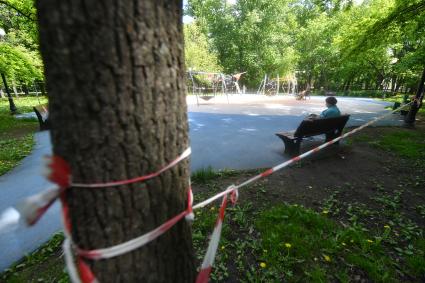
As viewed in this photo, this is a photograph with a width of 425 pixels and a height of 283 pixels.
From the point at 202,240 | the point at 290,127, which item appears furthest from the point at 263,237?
the point at 290,127

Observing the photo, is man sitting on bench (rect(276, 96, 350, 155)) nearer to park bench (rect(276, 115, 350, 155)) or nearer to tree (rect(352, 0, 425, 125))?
park bench (rect(276, 115, 350, 155))

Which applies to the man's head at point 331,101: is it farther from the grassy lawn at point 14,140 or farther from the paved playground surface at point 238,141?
the grassy lawn at point 14,140

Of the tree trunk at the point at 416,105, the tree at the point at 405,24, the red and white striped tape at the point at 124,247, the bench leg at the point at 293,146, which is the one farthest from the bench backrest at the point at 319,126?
the tree trunk at the point at 416,105

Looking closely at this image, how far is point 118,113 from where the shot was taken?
105cm

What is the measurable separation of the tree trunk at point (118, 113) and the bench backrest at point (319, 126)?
4.60 metres

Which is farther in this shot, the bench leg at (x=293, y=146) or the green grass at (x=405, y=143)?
the green grass at (x=405, y=143)

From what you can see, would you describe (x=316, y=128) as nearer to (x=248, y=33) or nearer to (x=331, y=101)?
(x=331, y=101)

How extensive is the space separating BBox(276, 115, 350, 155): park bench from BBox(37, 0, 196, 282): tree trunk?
4.63 m

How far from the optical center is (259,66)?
36594 millimetres

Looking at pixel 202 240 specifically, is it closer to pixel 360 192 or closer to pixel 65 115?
pixel 65 115

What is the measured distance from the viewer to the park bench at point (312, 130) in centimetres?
546

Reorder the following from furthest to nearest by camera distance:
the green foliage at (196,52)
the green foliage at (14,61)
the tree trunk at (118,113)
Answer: the green foliage at (196,52) < the green foliage at (14,61) < the tree trunk at (118,113)

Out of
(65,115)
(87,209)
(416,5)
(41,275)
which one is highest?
(416,5)

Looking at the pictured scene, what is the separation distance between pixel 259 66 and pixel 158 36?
3767 centimetres
